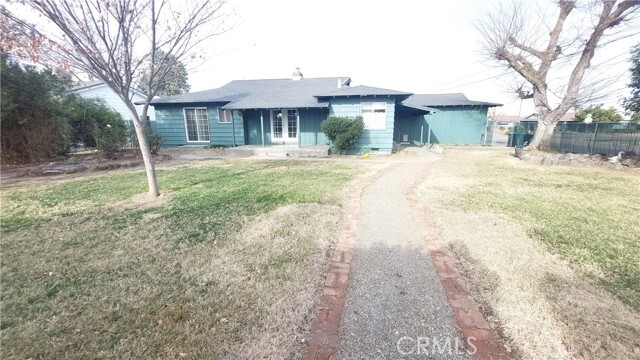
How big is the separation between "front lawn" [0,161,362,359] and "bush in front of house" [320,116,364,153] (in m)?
6.83

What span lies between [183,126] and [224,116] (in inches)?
103

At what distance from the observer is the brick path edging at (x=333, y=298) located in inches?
75.9

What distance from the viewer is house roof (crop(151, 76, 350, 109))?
45.1 feet

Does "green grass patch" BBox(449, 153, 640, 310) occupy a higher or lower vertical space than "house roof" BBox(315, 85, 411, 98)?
lower

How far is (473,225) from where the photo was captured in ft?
13.4

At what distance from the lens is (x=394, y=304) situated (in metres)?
2.36

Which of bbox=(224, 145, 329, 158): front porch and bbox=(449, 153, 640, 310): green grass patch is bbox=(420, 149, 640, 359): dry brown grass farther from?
bbox=(224, 145, 329, 158): front porch

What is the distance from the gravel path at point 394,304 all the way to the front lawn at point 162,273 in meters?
0.41

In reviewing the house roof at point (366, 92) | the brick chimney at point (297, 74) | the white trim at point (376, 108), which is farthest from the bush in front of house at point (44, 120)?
the brick chimney at point (297, 74)

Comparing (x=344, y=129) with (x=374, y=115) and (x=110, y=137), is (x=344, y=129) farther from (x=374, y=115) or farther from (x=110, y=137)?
(x=110, y=137)

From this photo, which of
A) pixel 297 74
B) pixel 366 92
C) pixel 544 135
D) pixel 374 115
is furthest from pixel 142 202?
pixel 544 135

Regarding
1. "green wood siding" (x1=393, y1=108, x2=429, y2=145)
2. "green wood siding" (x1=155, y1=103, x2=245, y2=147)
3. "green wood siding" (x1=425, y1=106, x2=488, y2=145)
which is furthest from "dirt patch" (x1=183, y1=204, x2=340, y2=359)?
"green wood siding" (x1=425, y1=106, x2=488, y2=145)

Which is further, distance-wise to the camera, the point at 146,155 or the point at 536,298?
the point at 146,155

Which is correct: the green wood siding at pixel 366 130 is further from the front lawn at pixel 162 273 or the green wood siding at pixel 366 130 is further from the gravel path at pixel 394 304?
the gravel path at pixel 394 304
